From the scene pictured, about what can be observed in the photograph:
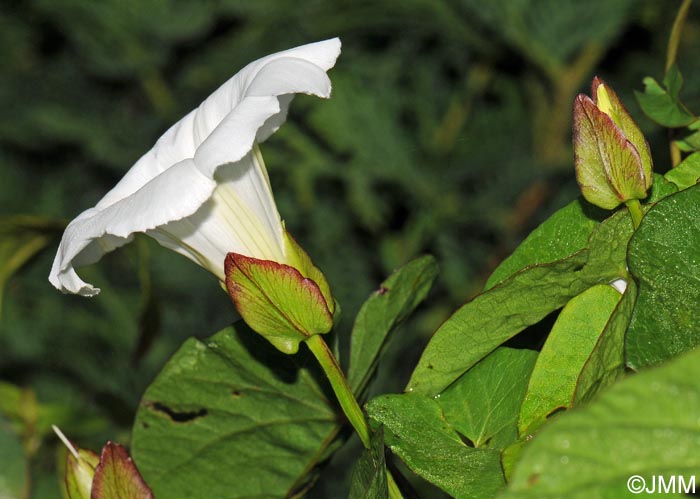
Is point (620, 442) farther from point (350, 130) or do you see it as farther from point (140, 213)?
point (350, 130)

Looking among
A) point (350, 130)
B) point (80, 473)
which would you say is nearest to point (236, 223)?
point (80, 473)

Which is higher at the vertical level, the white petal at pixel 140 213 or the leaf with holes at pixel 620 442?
the white petal at pixel 140 213

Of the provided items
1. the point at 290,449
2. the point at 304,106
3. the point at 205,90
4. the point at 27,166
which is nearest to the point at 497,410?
the point at 290,449

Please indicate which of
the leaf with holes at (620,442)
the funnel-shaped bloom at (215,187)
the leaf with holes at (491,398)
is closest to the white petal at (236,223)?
the funnel-shaped bloom at (215,187)

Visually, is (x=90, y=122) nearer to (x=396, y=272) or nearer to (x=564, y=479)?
(x=396, y=272)

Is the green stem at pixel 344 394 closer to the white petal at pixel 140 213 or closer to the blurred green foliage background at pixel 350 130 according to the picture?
the white petal at pixel 140 213

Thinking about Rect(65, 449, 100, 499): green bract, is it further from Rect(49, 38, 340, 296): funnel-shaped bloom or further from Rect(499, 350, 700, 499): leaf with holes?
Rect(499, 350, 700, 499): leaf with holes
